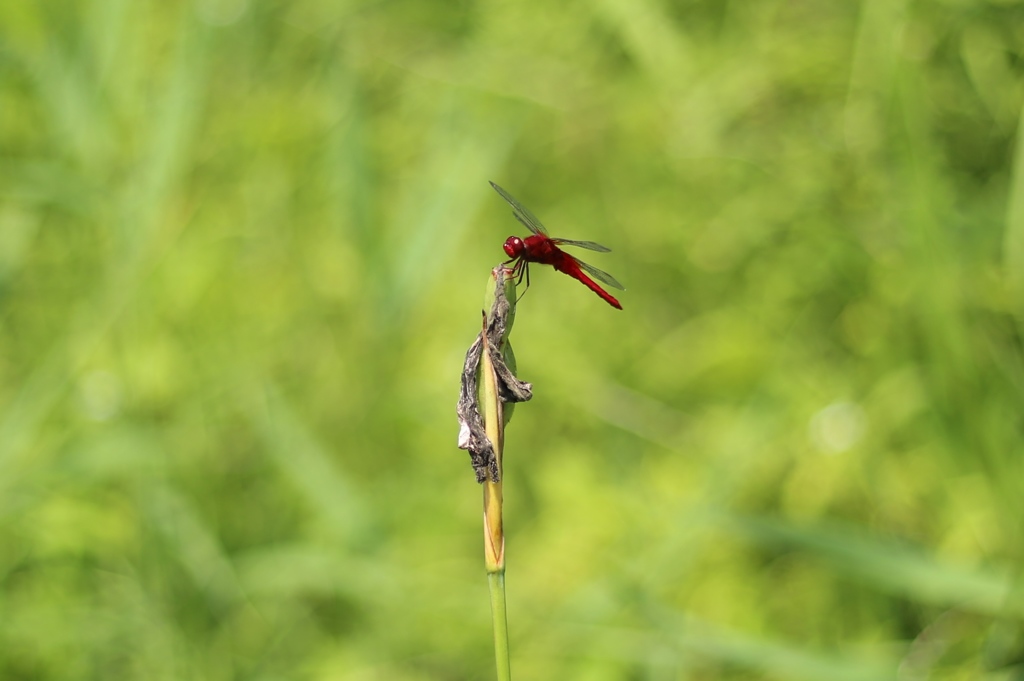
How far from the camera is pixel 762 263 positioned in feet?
8.15

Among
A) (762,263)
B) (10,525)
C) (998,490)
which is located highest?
(762,263)

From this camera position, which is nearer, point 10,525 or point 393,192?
point 10,525

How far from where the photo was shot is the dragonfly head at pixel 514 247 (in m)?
1.21

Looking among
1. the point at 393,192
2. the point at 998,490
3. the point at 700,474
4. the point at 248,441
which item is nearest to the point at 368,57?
the point at 393,192

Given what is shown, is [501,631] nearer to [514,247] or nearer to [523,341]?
[514,247]

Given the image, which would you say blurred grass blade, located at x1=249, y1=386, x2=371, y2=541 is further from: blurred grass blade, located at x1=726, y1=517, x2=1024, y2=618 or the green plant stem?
the green plant stem

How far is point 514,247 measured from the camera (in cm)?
121

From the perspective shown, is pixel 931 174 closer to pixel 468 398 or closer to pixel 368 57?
pixel 468 398

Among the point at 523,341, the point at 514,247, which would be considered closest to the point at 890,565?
the point at 514,247

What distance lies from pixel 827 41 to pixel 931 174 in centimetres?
91

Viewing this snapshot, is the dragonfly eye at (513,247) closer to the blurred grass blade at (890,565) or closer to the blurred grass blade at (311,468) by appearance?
the blurred grass blade at (890,565)

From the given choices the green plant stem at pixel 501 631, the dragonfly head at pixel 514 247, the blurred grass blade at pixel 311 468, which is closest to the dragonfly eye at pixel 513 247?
the dragonfly head at pixel 514 247

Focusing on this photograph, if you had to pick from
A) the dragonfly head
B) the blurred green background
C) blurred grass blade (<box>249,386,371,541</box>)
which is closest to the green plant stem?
the dragonfly head

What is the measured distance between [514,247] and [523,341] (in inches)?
54.1
